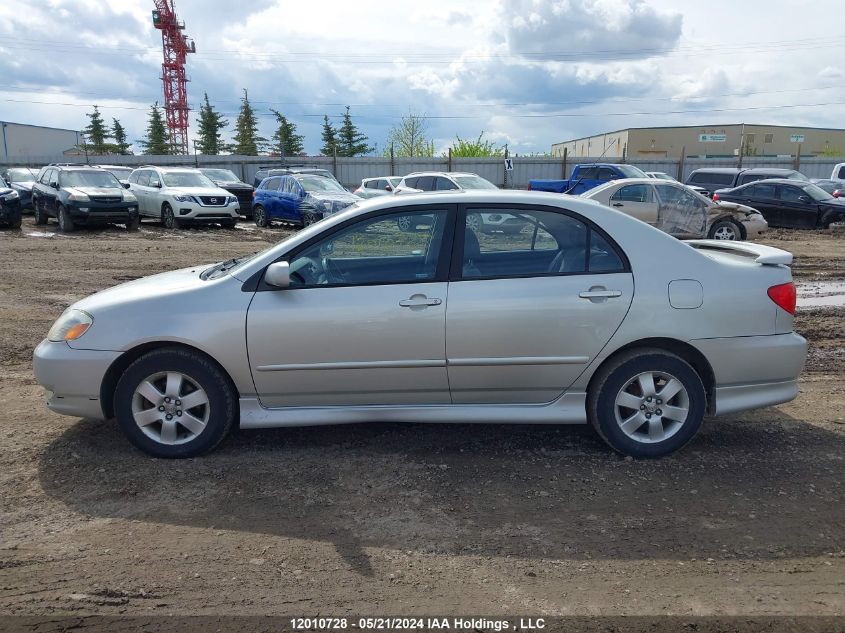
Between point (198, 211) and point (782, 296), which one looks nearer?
point (782, 296)

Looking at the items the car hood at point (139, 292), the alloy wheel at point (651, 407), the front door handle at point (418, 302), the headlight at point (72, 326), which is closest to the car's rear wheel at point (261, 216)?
the car hood at point (139, 292)

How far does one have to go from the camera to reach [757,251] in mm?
4676

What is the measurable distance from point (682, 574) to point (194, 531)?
2.43m

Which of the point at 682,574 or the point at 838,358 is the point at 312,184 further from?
the point at 682,574

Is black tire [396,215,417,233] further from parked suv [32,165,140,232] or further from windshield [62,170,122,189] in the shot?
windshield [62,170,122,189]

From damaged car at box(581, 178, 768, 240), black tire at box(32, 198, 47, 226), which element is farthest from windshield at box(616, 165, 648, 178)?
black tire at box(32, 198, 47, 226)

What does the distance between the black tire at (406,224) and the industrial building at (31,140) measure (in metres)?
51.7

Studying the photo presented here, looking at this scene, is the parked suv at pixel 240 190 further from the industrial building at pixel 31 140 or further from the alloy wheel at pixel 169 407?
the industrial building at pixel 31 140

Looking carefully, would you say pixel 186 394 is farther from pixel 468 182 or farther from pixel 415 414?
pixel 468 182

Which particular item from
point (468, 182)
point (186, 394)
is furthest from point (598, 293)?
point (468, 182)

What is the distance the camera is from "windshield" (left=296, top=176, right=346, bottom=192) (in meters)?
19.2

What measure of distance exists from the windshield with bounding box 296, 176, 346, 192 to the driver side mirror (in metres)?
15.5

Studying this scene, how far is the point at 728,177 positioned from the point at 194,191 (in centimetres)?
1819

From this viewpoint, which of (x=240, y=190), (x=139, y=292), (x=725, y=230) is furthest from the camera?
(x=240, y=190)
